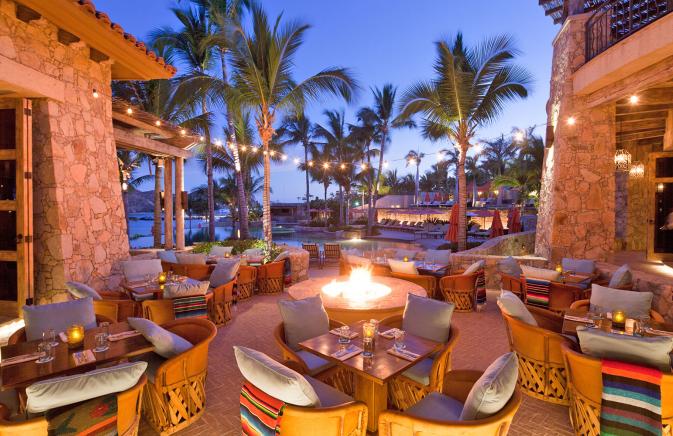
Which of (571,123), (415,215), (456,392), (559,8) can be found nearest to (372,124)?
(415,215)

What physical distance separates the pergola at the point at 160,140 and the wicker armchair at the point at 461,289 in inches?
299

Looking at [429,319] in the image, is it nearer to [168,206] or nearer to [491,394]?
[491,394]

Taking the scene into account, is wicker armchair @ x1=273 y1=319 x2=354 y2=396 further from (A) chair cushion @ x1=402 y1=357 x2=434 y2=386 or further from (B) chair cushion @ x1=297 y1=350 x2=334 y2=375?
(A) chair cushion @ x1=402 y1=357 x2=434 y2=386

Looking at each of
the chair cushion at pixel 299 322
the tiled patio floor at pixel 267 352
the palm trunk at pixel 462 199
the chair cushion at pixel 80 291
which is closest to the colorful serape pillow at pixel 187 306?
the tiled patio floor at pixel 267 352

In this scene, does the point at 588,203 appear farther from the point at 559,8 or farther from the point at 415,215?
the point at 415,215

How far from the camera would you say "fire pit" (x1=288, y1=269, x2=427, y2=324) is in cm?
473

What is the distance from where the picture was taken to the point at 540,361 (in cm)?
366

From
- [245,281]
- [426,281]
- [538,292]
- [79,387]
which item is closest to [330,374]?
[79,387]

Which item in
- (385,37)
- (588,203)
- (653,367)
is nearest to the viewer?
(653,367)

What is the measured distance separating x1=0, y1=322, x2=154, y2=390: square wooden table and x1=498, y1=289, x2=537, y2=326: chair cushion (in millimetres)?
3652

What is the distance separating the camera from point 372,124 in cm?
2522

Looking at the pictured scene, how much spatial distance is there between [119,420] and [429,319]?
2.80m

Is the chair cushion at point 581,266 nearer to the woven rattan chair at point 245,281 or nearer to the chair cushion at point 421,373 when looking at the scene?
the chair cushion at point 421,373

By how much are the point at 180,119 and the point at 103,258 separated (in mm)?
8367
